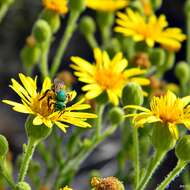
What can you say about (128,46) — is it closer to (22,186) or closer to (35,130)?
(35,130)

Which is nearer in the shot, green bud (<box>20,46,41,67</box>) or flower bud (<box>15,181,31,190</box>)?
flower bud (<box>15,181,31,190</box>)

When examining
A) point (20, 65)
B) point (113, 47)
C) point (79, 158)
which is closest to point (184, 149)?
point (79, 158)

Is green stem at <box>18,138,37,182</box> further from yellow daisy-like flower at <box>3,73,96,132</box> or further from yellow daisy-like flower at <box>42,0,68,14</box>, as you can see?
yellow daisy-like flower at <box>42,0,68,14</box>

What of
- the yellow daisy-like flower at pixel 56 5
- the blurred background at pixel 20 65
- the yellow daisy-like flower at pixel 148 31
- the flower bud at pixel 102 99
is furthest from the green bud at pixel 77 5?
the blurred background at pixel 20 65

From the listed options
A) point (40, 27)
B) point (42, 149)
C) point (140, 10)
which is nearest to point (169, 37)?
point (140, 10)

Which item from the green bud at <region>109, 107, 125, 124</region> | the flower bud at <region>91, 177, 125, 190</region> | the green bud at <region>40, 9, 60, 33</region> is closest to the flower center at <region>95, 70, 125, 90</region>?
the green bud at <region>109, 107, 125, 124</region>

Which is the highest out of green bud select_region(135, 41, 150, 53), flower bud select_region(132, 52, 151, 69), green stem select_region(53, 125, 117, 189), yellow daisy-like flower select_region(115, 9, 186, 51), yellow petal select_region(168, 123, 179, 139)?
yellow daisy-like flower select_region(115, 9, 186, 51)
